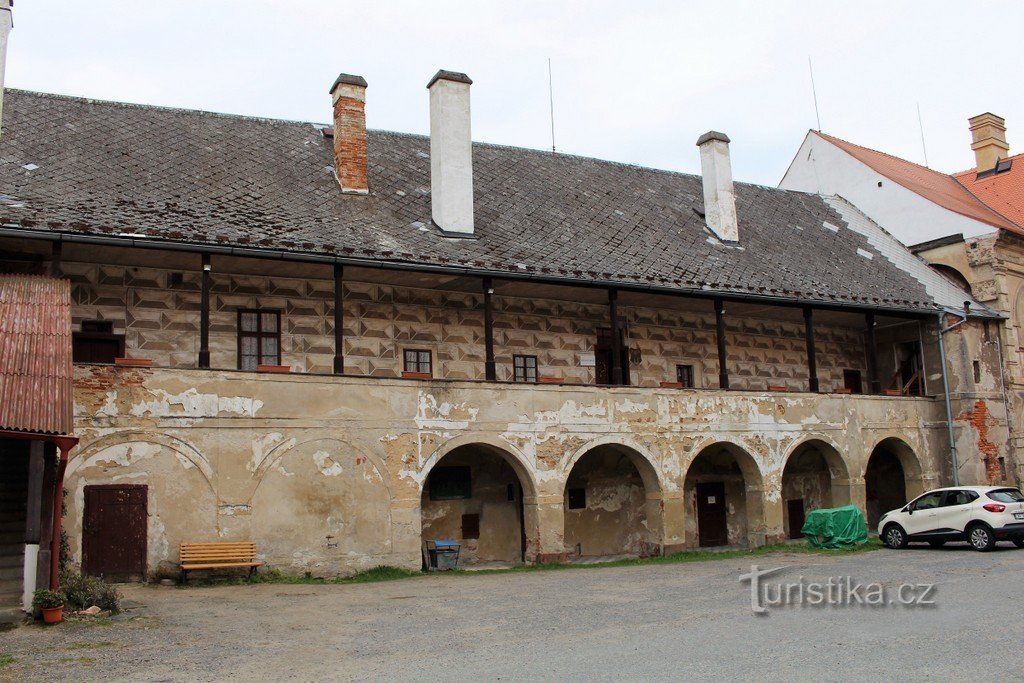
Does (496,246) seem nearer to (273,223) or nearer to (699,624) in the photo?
(273,223)

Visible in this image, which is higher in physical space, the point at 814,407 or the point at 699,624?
the point at 814,407

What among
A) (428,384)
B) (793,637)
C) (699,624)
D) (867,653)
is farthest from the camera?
(428,384)

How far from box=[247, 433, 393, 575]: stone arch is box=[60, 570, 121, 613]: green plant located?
13.4 ft

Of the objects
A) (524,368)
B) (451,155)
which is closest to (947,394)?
(524,368)

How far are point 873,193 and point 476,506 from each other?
59.4 feet

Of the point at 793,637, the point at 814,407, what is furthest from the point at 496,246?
the point at 793,637

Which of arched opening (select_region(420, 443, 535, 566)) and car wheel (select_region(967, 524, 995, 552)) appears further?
arched opening (select_region(420, 443, 535, 566))

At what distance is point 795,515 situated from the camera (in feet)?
86.8

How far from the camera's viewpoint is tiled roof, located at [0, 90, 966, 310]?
59.8 ft

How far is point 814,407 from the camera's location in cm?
2381

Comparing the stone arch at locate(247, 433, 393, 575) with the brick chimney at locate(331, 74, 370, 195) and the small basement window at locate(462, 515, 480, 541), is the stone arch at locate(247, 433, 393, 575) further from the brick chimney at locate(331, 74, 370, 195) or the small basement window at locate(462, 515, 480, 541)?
the brick chimney at locate(331, 74, 370, 195)

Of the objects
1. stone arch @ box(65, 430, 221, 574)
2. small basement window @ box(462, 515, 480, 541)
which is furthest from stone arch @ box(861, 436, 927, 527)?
stone arch @ box(65, 430, 221, 574)

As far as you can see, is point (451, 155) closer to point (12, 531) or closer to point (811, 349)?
point (811, 349)

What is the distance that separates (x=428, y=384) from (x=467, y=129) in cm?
671
